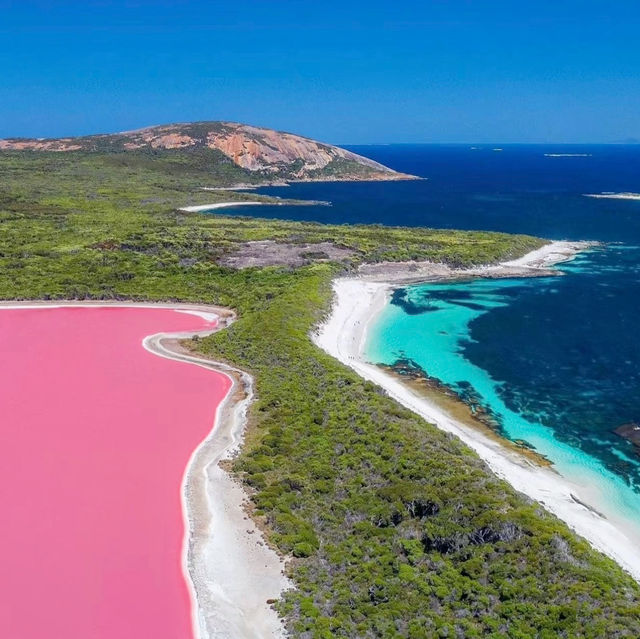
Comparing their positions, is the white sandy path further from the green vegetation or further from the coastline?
Answer: the coastline

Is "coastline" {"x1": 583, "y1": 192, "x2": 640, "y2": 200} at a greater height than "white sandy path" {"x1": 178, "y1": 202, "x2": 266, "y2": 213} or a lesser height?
greater

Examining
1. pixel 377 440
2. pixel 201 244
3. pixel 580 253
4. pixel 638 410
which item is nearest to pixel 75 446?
pixel 377 440

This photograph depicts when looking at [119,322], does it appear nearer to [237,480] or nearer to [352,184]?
[237,480]

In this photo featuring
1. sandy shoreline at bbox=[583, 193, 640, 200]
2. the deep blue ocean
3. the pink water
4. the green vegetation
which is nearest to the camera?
the green vegetation

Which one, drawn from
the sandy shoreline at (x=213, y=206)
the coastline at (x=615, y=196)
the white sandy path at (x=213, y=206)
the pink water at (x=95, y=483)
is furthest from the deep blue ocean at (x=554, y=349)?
the white sandy path at (x=213, y=206)

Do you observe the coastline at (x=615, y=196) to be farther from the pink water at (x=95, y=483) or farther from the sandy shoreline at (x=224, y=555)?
the sandy shoreline at (x=224, y=555)

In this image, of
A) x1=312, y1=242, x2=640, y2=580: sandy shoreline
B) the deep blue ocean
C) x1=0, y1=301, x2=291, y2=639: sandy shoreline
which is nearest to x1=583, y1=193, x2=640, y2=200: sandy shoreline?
the deep blue ocean
